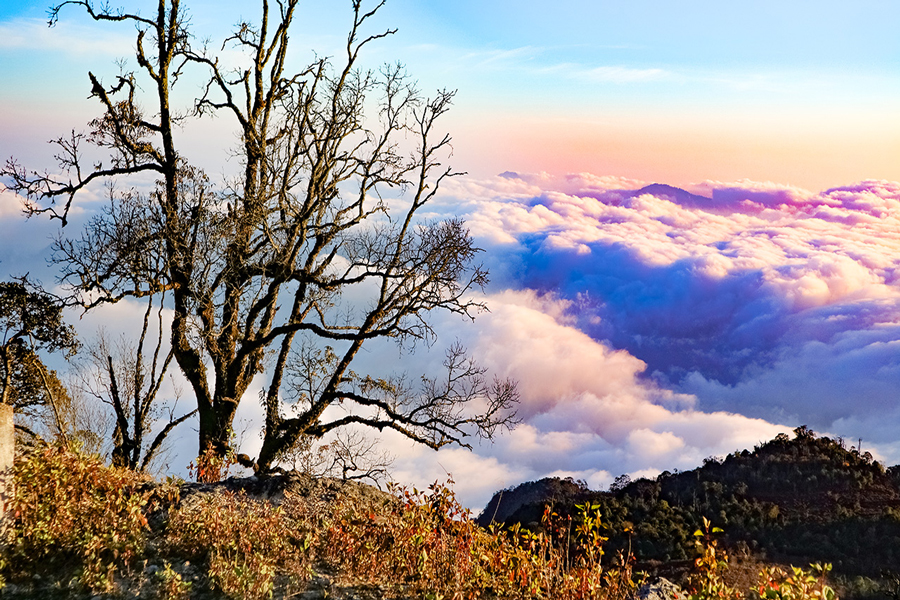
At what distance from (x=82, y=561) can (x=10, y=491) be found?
43.7 inches

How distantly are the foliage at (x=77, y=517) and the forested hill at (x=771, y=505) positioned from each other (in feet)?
28.6

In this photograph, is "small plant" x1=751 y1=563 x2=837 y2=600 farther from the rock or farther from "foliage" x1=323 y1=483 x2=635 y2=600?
the rock

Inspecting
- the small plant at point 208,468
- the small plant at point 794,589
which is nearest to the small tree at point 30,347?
the small plant at point 208,468

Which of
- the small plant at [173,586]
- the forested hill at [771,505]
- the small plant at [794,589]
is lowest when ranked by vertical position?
the small plant at [173,586]

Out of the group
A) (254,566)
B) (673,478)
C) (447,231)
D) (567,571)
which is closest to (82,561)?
(254,566)

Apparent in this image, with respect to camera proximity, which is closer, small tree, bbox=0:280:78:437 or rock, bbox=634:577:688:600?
rock, bbox=634:577:688:600

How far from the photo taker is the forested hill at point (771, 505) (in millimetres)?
15086

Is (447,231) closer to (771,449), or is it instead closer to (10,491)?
(10,491)

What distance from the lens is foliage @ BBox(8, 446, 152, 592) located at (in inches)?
257

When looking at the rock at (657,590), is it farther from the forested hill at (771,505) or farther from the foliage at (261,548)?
the forested hill at (771,505)

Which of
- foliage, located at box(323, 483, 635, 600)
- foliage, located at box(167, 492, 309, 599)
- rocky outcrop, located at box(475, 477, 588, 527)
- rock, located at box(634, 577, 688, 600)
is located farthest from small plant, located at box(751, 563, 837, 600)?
rocky outcrop, located at box(475, 477, 588, 527)

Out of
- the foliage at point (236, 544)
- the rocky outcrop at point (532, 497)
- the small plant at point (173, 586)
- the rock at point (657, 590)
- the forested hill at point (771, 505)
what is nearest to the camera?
the small plant at point (173, 586)

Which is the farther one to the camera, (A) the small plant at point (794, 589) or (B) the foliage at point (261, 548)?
(B) the foliage at point (261, 548)

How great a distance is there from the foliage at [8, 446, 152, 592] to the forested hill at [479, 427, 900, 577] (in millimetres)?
8713
